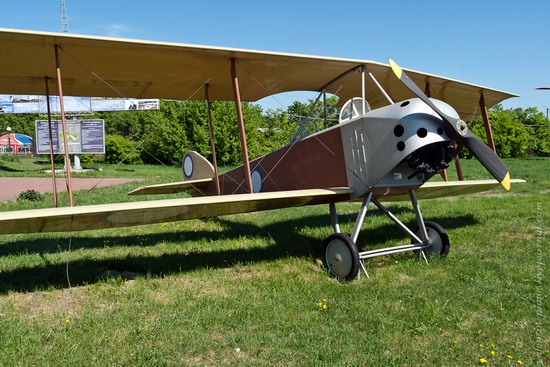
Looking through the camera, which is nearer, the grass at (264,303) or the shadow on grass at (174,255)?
the grass at (264,303)

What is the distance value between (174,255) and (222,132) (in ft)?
79.2

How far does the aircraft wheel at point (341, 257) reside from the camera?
506cm

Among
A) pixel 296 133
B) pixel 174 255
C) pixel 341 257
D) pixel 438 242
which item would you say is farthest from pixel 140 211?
pixel 438 242

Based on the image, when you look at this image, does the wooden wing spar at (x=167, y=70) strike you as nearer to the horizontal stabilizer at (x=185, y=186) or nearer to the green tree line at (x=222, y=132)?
the horizontal stabilizer at (x=185, y=186)

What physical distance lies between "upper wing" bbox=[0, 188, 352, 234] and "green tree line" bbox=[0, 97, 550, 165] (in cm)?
1063

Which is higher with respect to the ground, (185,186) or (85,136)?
(85,136)

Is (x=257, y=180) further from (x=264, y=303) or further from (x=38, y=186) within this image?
(x=38, y=186)

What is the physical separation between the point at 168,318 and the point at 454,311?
2631mm

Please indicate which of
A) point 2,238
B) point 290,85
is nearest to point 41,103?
point 2,238

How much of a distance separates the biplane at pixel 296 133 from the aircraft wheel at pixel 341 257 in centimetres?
1

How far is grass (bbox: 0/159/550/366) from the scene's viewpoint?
127 inches

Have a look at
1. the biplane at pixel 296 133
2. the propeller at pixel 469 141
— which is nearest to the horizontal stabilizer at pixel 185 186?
the biplane at pixel 296 133

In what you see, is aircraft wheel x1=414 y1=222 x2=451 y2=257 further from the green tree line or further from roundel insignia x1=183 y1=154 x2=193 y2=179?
the green tree line

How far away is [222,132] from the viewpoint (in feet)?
98.2
